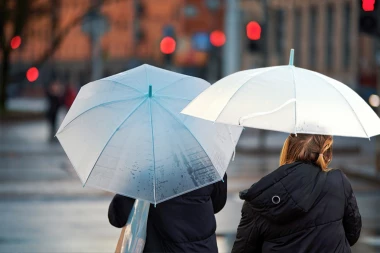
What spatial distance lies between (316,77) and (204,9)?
10269cm

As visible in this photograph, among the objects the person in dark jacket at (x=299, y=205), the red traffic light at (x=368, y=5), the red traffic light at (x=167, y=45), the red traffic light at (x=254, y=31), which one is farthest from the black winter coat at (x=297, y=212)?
the red traffic light at (x=167, y=45)

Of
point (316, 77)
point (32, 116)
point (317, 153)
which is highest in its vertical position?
point (316, 77)

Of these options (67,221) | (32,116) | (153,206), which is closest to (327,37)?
(32,116)

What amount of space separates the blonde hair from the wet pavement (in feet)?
18.5

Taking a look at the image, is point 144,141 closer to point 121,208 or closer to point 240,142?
point 121,208

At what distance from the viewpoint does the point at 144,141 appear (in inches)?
202

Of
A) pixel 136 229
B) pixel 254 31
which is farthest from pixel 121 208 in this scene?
pixel 254 31

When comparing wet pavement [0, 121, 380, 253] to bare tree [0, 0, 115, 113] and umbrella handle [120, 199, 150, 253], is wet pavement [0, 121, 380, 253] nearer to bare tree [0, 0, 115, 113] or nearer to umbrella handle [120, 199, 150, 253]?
umbrella handle [120, 199, 150, 253]

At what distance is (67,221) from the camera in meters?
12.6

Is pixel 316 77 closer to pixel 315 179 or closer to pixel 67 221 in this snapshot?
pixel 315 179

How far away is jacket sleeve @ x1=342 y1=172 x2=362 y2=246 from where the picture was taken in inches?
188

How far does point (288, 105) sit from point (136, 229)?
1.04 m

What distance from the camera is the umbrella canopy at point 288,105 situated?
4805 millimetres

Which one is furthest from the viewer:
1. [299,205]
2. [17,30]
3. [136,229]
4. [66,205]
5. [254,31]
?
[17,30]
